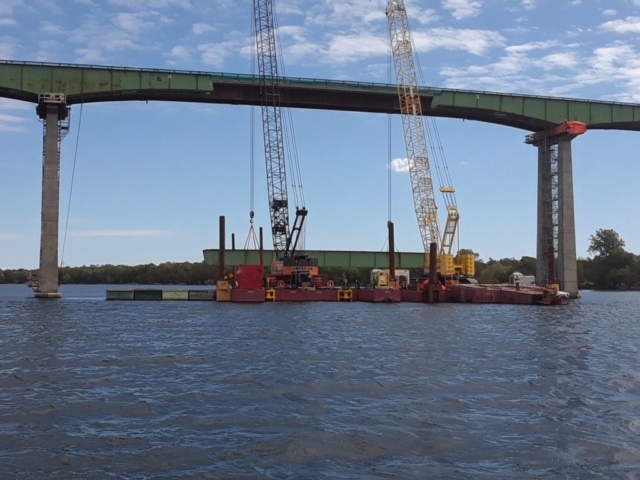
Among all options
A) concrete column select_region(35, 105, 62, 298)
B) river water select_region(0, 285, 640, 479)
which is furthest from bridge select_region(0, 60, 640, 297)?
river water select_region(0, 285, 640, 479)

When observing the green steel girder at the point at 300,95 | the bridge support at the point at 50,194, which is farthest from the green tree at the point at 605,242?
the bridge support at the point at 50,194

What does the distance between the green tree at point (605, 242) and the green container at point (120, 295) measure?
13551 cm

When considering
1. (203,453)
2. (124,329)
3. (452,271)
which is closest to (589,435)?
(203,453)

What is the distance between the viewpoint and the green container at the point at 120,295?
95.6 m

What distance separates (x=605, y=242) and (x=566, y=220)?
10297 centimetres

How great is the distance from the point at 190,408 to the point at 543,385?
11087 millimetres

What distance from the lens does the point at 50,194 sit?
→ 78125mm

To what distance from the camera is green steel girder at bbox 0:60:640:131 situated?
8094 centimetres

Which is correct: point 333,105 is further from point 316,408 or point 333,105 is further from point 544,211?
point 316,408

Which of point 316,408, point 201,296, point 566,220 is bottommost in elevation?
point 316,408

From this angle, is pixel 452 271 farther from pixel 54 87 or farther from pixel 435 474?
pixel 435 474

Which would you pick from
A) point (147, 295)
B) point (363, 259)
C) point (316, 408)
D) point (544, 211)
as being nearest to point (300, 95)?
point (363, 259)

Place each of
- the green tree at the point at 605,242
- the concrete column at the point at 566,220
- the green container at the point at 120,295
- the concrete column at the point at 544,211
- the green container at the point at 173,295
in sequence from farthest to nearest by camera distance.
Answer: the green tree at the point at 605,242
the concrete column at the point at 544,211
the concrete column at the point at 566,220
the green container at the point at 120,295
the green container at the point at 173,295

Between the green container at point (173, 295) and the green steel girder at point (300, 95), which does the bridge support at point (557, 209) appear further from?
the green container at point (173, 295)
